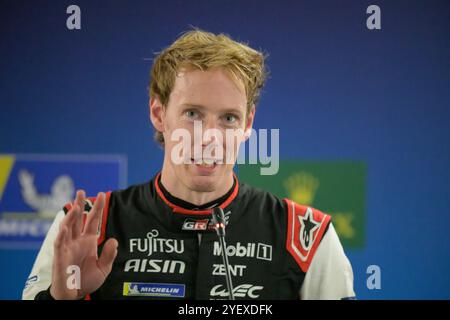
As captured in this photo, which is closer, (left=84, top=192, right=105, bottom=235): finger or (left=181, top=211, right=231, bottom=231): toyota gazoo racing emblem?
(left=84, top=192, right=105, bottom=235): finger

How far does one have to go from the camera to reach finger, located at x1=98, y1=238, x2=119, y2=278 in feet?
5.86

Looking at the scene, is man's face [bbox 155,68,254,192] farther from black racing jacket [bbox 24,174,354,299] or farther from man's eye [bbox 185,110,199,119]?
black racing jacket [bbox 24,174,354,299]

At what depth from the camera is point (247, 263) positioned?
185 cm

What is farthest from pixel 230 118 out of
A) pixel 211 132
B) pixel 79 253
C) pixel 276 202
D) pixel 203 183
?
pixel 79 253

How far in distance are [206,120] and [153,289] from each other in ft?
1.55

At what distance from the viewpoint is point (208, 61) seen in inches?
71.6

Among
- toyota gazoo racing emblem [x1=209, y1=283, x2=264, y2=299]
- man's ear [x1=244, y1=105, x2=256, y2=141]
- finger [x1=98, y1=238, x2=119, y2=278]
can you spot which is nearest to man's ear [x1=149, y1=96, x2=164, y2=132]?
man's ear [x1=244, y1=105, x2=256, y2=141]

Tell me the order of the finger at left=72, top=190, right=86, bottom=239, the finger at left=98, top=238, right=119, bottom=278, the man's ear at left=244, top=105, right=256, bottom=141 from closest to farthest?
the finger at left=72, top=190, right=86, bottom=239 < the finger at left=98, top=238, right=119, bottom=278 < the man's ear at left=244, top=105, right=256, bottom=141

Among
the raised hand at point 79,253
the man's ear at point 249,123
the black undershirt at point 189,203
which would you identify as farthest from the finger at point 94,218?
the man's ear at point 249,123

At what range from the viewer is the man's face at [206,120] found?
1.80 meters

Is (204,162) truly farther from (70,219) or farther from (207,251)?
(70,219)

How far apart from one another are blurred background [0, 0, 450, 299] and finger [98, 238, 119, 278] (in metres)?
0.22
